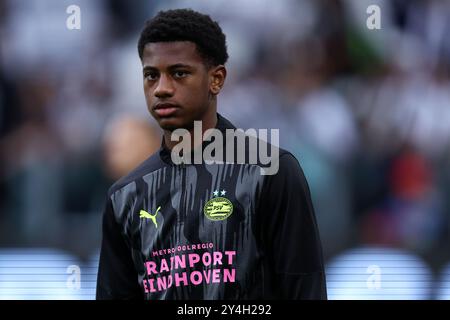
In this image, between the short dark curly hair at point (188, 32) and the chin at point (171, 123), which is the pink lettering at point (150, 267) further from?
the short dark curly hair at point (188, 32)

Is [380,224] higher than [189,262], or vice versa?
[189,262]

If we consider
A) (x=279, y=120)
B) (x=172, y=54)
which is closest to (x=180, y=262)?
(x=172, y=54)

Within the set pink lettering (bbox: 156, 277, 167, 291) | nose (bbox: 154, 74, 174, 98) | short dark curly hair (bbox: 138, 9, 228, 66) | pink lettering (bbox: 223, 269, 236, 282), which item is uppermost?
short dark curly hair (bbox: 138, 9, 228, 66)

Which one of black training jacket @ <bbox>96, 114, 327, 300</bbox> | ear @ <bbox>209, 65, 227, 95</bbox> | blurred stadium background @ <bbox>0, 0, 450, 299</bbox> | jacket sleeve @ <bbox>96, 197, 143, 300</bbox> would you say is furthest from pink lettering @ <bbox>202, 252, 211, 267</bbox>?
blurred stadium background @ <bbox>0, 0, 450, 299</bbox>

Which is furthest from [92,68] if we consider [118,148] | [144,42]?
[144,42]

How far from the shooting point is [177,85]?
2615 millimetres

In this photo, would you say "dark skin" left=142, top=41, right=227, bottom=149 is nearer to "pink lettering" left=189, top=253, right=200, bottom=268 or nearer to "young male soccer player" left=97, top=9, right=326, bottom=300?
"young male soccer player" left=97, top=9, right=326, bottom=300

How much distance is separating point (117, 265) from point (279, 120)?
2.27 meters

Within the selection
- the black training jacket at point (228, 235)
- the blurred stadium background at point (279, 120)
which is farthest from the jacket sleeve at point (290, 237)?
the blurred stadium background at point (279, 120)

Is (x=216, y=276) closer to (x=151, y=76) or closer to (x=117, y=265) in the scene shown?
(x=117, y=265)

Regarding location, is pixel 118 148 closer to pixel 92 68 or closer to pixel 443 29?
pixel 92 68

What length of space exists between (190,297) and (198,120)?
0.54 m

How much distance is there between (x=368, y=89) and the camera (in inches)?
194

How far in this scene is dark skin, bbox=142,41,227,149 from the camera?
261 cm
